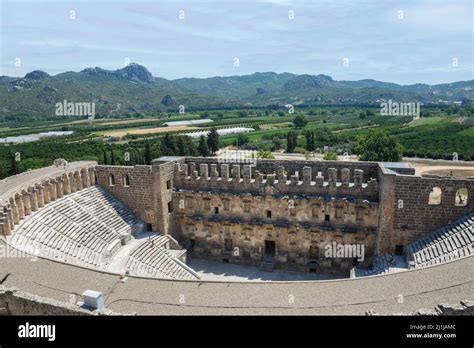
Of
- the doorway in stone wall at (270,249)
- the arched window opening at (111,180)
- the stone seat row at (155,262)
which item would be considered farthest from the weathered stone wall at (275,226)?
the arched window opening at (111,180)

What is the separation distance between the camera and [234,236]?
2988 centimetres

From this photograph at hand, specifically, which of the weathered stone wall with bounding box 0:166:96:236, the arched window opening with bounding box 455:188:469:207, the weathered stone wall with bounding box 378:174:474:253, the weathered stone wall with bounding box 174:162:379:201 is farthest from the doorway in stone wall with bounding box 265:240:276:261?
the weathered stone wall with bounding box 0:166:96:236

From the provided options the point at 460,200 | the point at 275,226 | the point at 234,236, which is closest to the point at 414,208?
the point at 460,200

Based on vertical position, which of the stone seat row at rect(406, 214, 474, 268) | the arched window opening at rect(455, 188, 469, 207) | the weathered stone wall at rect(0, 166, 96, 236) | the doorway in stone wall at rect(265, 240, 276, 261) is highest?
the weathered stone wall at rect(0, 166, 96, 236)

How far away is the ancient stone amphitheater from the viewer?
14836 millimetres

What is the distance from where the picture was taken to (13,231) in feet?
72.3

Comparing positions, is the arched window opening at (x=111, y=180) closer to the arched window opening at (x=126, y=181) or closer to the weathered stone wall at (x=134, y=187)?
the weathered stone wall at (x=134, y=187)

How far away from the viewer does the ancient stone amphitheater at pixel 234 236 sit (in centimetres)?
1484

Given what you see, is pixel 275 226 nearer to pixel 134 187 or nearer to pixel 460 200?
pixel 134 187

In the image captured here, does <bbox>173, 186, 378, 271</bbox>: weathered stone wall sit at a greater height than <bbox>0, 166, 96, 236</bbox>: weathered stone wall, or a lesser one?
lesser

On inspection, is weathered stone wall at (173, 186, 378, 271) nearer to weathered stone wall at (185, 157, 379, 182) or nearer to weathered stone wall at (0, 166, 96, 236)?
weathered stone wall at (185, 157, 379, 182)
